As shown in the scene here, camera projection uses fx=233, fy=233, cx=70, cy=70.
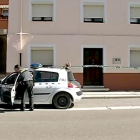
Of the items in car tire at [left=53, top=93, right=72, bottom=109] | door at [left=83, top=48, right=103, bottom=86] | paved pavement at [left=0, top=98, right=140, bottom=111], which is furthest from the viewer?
door at [left=83, top=48, right=103, bottom=86]

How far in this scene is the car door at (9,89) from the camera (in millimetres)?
8119

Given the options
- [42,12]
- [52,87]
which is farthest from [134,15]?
[52,87]

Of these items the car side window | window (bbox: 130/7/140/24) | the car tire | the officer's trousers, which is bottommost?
the car tire

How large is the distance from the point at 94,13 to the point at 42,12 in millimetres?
3215

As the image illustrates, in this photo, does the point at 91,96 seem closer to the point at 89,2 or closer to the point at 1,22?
the point at 89,2

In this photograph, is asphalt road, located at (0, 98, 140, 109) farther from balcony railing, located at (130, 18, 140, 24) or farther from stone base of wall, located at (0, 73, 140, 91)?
balcony railing, located at (130, 18, 140, 24)

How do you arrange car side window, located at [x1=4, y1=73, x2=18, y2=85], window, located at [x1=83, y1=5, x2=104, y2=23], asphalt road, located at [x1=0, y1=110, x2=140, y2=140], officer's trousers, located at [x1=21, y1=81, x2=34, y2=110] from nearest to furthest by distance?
asphalt road, located at [x1=0, y1=110, x2=140, y2=140] → officer's trousers, located at [x1=21, y1=81, x2=34, y2=110] → car side window, located at [x1=4, y1=73, x2=18, y2=85] → window, located at [x1=83, y1=5, x2=104, y2=23]

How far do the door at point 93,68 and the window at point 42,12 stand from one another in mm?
3230

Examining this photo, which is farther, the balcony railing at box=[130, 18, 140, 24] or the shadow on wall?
the shadow on wall

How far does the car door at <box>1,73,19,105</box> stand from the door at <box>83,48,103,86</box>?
674 centimetres

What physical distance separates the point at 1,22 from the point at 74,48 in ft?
15.7

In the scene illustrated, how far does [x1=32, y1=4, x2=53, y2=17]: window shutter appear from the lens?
14219 millimetres

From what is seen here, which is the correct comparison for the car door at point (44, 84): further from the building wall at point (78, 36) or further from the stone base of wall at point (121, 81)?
the stone base of wall at point (121, 81)

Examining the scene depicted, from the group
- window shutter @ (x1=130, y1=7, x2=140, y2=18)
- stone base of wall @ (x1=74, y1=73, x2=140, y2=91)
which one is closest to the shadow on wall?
stone base of wall @ (x1=74, y1=73, x2=140, y2=91)
